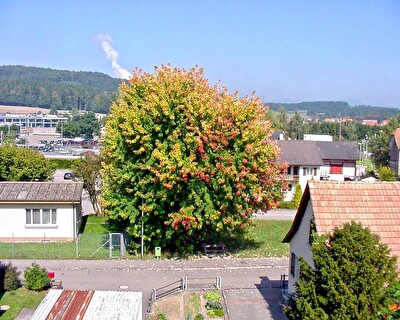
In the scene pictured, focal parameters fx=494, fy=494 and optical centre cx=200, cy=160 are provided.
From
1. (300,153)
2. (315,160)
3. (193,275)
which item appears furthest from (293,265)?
(300,153)

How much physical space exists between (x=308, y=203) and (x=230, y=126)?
309 inches

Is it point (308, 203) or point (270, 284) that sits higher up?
point (308, 203)

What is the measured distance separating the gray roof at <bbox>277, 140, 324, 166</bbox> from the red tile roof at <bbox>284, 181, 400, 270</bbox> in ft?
106

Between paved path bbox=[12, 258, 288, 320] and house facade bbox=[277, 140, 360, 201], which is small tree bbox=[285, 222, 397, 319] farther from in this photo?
house facade bbox=[277, 140, 360, 201]

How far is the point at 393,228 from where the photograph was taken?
1667 centimetres

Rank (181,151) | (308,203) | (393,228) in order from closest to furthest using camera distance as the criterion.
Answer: (393,228), (308,203), (181,151)

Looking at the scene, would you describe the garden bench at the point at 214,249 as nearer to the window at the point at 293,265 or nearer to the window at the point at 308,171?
the window at the point at 293,265

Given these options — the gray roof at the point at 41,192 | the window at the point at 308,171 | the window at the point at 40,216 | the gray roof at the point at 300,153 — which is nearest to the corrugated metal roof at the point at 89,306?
the gray roof at the point at 41,192

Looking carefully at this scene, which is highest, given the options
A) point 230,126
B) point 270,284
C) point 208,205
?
point 230,126

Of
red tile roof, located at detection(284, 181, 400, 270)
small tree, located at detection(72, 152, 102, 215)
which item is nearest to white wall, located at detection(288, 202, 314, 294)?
red tile roof, located at detection(284, 181, 400, 270)

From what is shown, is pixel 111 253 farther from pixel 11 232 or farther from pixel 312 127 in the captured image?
pixel 312 127

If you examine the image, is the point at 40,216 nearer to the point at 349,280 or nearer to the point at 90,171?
the point at 90,171

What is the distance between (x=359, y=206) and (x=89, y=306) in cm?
964

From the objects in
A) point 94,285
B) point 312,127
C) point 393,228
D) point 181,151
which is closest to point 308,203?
point 393,228
